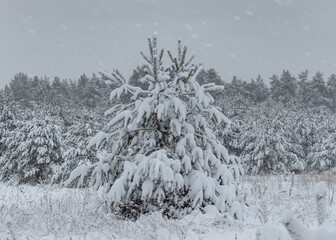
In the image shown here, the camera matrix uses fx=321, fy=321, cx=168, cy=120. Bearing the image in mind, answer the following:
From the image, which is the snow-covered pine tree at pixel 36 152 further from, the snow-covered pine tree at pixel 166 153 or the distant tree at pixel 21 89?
the distant tree at pixel 21 89

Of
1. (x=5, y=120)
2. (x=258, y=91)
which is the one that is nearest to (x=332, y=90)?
(x=258, y=91)

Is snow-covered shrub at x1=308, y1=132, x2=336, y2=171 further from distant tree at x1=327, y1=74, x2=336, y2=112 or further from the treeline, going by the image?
distant tree at x1=327, y1=74, x2=336, y2=112

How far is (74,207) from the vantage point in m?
5.76

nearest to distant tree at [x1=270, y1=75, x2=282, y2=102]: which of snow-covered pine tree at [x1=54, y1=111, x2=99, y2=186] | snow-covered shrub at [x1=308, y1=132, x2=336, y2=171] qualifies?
snow-covered shrub at [x1=308, y1=132, x2=336, y2=171]

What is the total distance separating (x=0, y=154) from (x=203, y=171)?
853 inches

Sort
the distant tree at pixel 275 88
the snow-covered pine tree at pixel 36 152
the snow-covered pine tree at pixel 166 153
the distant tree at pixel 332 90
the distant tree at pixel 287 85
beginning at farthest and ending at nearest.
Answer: the distant tree at pixel 275 88 < the distant tree at pixel 287 85 < the distant tree at pixel 332 90 < the snow-covered pine tree at pixel 36 152 < the snow-covered pine tree at pixel 166 153

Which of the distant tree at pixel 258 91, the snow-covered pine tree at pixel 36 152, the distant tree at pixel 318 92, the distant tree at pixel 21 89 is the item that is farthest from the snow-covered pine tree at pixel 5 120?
the distant tree at pixel 318 92

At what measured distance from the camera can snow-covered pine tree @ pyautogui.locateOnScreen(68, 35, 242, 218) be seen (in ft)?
16.7

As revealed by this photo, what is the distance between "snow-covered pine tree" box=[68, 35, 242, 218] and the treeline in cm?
120

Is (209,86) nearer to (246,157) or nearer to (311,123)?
(246,157)

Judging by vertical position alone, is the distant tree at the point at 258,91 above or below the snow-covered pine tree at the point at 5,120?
above

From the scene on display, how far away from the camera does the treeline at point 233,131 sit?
60.0 ft

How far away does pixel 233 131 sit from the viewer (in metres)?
31.2

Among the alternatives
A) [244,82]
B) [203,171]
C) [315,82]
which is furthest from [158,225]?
[315,82]
